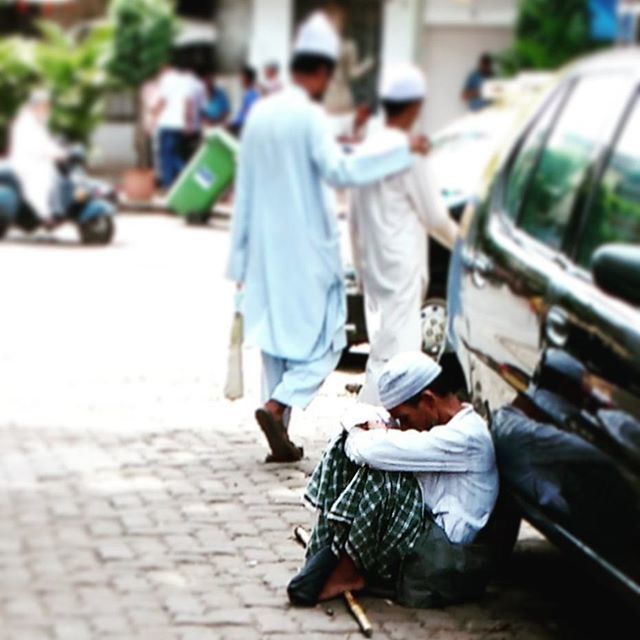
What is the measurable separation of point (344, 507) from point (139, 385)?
11.8 ft

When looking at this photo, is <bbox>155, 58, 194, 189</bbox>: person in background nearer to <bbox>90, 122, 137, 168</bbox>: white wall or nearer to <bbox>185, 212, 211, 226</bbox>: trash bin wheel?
<bbox>185, 212, 211, 226</bbox>: trash bin wheel

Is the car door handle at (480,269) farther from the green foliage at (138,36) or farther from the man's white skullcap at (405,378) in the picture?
the green foliage at (138,36)

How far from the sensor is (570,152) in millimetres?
4789

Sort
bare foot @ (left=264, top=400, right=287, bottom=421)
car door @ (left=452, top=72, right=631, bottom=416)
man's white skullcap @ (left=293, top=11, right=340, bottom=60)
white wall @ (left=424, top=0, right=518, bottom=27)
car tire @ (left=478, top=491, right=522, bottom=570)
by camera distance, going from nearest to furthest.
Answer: car door @ (left=452, top=72, right=631, bottom=416)
car tire @ (left=478, top=491, right=522, bottom=570)
bare foot @ (left=264, top=400, right=287, bottom=421)
man's white skullcap @ (left=293, top=11, right=340, bottom=60)
white wall @ (left=424, top=0, right=518, bottom=27)

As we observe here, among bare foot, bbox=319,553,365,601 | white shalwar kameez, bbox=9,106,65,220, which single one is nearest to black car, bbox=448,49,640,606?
bare foot, bbox=319,553,365,601

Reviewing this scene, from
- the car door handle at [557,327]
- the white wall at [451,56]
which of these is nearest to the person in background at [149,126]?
the white wall at [451,56]

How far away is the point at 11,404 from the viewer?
771 centimetres

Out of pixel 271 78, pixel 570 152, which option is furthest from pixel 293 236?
pixel 271 78

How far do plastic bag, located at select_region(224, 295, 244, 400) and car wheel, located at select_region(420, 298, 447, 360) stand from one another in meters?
0.79

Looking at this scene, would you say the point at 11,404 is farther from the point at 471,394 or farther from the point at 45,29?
the point at 45,29

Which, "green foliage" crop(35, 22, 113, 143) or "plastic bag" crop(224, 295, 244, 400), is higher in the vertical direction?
"plastic bag" crop(224, 295, 244, 400)

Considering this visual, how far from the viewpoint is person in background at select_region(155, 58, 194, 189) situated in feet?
69.5

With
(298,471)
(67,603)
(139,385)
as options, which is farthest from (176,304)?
(67,603)

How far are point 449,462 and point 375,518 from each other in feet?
0.90
